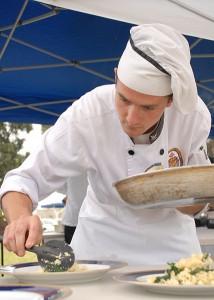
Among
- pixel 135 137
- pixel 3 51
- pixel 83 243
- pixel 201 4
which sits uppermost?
pixel 3 51

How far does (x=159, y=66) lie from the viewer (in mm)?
1488

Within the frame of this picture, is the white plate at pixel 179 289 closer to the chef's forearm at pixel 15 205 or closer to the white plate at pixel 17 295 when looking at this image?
the white plate at pixel 17 295

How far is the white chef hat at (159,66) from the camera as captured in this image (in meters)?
1.47

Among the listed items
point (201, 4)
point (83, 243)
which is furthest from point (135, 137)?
point (201, 4)

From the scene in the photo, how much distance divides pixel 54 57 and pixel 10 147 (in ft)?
40.5

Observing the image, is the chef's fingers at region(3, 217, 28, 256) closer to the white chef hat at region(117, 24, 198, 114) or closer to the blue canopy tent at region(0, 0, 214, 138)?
the white chef hat at region(117, 24, 198, 114)

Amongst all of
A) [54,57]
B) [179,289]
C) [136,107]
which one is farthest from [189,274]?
[54,57]

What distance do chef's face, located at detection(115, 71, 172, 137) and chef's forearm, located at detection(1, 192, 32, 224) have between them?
338mm

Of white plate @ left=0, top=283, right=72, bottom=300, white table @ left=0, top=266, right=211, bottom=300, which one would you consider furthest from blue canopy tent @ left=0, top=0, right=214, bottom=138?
white plate @ left=0, top=283, right=72, bottom=300

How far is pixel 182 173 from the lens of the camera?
4.17ft

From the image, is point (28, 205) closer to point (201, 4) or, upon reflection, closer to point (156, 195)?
point (156, 195)

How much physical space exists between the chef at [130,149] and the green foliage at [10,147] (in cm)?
1429

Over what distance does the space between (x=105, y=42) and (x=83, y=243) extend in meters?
2.54

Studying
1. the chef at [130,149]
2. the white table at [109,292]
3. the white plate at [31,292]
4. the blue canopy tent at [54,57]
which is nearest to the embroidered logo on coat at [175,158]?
the chef at [130,149]
